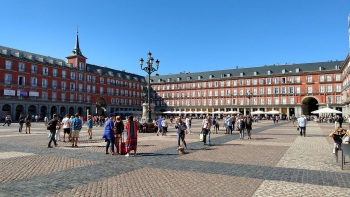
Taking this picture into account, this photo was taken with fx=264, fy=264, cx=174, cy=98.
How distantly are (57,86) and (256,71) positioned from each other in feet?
167

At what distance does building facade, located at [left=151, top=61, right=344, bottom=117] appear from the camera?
63.5 metres

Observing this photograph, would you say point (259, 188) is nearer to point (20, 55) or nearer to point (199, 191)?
point (199, 191)

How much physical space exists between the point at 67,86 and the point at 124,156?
52147mm

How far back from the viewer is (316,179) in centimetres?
648

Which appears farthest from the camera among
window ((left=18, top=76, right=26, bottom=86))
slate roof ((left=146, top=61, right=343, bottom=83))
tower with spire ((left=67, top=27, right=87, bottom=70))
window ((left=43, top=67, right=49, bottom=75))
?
slate roof ((left=146, top=61, right=343, bottom=83))

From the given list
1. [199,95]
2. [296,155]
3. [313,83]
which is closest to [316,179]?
[296,155]

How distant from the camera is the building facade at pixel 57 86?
1842 inches

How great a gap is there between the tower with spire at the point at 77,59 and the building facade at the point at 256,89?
23.7 m

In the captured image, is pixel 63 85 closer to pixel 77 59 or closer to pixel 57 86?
pixel 57 86

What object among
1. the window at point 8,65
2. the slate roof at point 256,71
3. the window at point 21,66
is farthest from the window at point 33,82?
the slate roof at point 256,71

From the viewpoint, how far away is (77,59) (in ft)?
197

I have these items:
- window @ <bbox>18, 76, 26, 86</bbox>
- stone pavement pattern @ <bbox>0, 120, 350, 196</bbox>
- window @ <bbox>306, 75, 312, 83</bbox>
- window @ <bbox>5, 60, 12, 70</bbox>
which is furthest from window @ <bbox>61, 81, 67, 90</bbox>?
window @ <bbox>306, 75, 312, 83</bbox>

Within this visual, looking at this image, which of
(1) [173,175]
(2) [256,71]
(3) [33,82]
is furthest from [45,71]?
(1) [173,175]

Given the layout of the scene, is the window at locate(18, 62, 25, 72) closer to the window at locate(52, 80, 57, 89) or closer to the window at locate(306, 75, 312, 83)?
the window at locate(52, 80, 57, 89)
